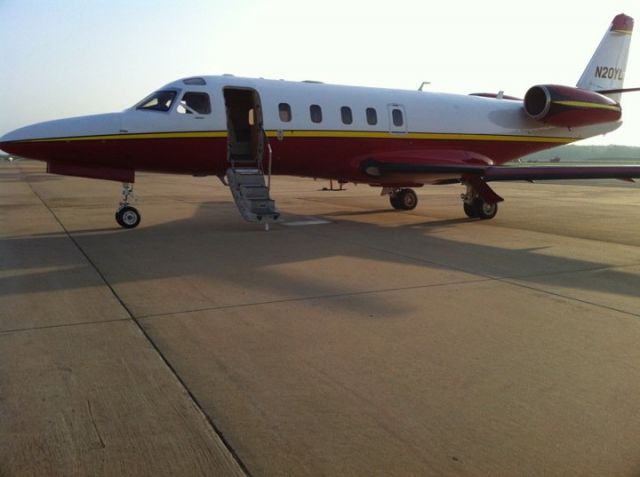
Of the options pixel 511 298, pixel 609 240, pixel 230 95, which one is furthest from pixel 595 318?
pixel 230 95

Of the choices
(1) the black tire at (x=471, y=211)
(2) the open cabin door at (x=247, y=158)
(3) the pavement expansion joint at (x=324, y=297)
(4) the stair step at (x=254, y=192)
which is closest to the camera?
(3) the pavement expansion joint at (x=324, y=297)

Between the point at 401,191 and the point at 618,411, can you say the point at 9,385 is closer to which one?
the point at 618,411

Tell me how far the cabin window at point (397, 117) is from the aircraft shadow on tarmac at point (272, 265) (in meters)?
3.64

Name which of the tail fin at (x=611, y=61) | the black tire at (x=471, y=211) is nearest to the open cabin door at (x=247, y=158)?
the black tire at (x=471, y=211)

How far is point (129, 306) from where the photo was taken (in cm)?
572

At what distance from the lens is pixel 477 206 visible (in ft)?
45.7

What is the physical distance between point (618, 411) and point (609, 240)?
804cm

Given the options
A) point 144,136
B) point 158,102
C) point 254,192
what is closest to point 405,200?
point 254,192

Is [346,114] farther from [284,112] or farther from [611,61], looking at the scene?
[611,61]

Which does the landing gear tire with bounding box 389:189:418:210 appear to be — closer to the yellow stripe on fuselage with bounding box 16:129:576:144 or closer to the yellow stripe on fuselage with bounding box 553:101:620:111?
the yellow stripe on fuselage with bounding box 16:129:576:144

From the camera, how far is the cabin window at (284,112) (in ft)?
40.6

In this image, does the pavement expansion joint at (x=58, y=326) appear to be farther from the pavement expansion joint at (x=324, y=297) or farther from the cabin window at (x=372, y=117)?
the cabin window at (x=372, y=117)

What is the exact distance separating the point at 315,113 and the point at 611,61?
37.1 feet

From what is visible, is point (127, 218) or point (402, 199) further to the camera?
point (402, 199)
